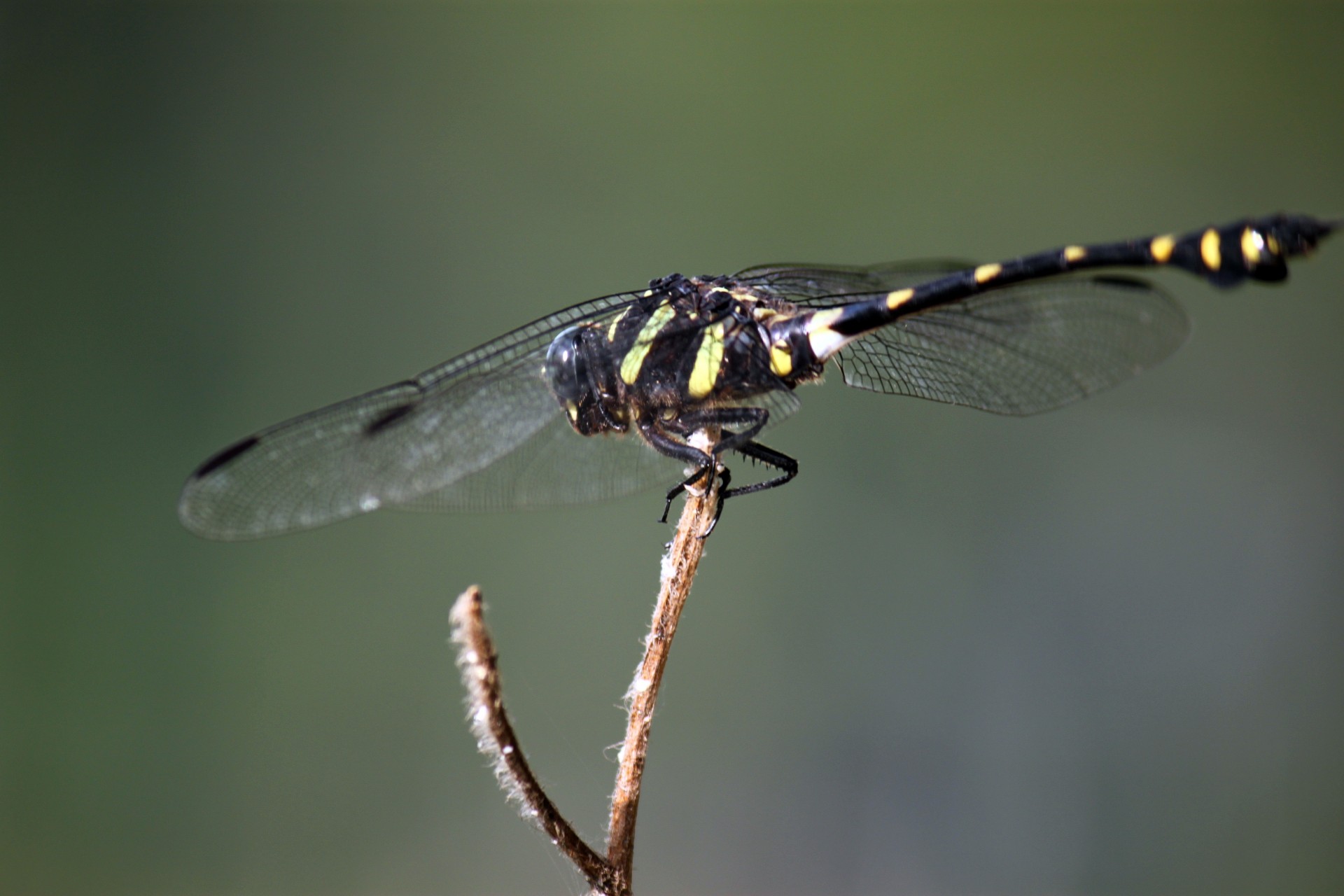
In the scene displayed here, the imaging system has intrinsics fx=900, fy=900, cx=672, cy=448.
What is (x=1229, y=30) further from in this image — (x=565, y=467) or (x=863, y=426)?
(x=565, y=467)

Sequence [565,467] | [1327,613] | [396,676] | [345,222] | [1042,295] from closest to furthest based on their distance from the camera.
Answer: [1042,295]
[565,467]
[1327,613]
[396,676]
[345,222]

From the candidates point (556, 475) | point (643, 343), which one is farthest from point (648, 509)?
point (643, 343)

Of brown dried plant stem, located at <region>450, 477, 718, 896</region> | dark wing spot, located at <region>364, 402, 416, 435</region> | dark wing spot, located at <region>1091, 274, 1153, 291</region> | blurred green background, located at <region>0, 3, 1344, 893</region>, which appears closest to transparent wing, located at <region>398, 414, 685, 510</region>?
dark wing spot, located at <region>364, 402, 416, 435</region>

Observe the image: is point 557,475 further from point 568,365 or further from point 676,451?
point 676,451

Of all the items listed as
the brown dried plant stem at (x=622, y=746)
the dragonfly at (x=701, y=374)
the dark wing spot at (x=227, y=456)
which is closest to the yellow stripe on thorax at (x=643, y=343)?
the dragonfly at (x=701, y=374)

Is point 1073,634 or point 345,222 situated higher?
point 345,222

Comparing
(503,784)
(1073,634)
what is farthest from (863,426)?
(503,784)

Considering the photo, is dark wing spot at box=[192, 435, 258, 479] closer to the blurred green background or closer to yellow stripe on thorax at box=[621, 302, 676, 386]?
yellow stripe on thorax at box=[621, 302, 676, 386]
